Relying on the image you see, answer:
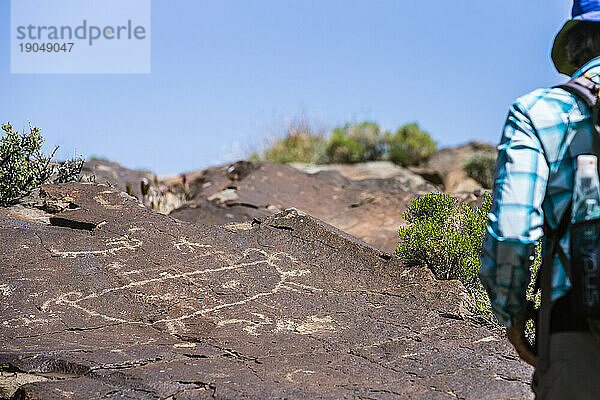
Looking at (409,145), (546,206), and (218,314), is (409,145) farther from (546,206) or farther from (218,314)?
(546,206)

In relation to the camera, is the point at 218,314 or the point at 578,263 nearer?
the point at 578,263

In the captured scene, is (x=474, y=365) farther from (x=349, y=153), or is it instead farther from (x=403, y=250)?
(x=349, y=153)

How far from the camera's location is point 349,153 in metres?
A: 19.6

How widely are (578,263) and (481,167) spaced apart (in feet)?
63.4

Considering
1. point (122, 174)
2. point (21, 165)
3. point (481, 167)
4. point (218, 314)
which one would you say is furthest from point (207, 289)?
point (481, 167)

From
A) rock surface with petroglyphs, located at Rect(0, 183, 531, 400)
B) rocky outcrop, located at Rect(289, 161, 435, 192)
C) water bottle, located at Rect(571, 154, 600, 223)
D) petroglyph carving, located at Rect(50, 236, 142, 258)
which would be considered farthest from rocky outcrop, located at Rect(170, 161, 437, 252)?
water bottle, located at Rect(571, 154, 600, 223)

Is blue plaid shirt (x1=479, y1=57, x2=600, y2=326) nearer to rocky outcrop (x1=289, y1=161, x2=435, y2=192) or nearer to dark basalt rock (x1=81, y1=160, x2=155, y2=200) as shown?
dark basalt rock (x1=81, y1=160, x2=155, y2=200)

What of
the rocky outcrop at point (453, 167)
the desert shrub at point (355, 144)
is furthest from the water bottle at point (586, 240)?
the desert shrub at point (355, 144)

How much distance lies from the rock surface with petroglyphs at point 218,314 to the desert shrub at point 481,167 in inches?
581

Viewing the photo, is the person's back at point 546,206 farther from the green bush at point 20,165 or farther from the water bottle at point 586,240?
the green bush at point 20,165

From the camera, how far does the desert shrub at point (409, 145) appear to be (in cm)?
2036

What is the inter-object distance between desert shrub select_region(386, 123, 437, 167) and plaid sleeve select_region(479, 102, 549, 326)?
18.5 m

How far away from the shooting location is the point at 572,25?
202cm

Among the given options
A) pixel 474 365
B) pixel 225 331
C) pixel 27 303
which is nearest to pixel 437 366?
pixel 474 365
